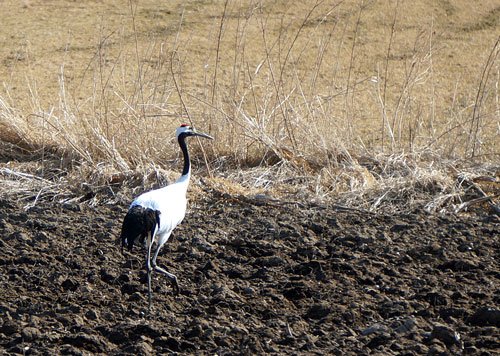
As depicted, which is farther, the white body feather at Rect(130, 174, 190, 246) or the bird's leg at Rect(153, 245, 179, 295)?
the white body feather at Rect(130, 174, 190, 246)

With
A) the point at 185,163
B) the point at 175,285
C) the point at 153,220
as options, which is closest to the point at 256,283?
the point at 175,285

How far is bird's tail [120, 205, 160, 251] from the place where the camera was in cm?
552

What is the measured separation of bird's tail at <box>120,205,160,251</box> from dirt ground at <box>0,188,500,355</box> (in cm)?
29

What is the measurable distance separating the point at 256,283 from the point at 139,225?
2.49 ft

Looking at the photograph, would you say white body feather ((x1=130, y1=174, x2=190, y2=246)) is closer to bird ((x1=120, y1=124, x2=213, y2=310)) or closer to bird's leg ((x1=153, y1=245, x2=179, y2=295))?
bird ((x1=120, y1=124, x2=213, y2=310))

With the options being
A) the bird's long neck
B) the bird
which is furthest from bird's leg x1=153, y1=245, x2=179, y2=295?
the bird's long neck

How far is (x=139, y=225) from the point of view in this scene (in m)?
5.54

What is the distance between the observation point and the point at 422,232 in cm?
669

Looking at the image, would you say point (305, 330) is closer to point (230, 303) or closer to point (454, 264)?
point (230, 303)

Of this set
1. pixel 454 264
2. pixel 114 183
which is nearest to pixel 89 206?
pixel 114 183

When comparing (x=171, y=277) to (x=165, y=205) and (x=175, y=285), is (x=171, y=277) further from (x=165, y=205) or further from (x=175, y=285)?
(x=165, y=205)

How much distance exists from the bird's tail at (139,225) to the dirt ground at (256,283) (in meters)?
0.29

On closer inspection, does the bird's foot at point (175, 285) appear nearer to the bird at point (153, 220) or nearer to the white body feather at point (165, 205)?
the bird at point (153, 220)

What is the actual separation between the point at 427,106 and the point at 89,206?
507 centimetres
